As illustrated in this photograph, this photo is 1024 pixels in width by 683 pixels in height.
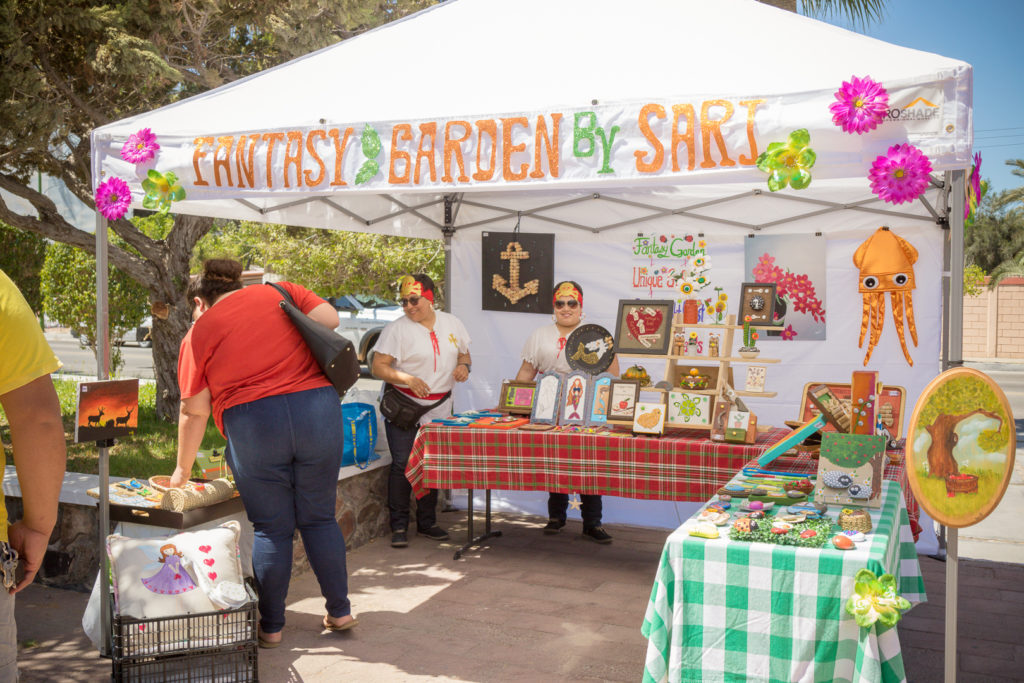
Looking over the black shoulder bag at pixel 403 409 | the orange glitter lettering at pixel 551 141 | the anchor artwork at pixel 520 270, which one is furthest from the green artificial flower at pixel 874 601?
the anchor artwork at pixel 520 270

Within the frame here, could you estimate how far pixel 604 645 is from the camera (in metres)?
3.71

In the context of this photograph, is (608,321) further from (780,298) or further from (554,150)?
(554,150)

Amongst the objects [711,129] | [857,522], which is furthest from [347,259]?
[857,522]

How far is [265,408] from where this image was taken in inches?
131

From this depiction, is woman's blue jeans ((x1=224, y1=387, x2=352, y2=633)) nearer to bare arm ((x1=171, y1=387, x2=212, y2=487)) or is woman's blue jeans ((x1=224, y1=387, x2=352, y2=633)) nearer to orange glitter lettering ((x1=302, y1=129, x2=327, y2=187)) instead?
bare arm ((x1=171, y1=387, x2=212, y2=487))

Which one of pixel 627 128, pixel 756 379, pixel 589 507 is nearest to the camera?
pixel 627 128

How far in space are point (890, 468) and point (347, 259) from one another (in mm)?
10265

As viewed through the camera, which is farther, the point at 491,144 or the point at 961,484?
the point at 491,144

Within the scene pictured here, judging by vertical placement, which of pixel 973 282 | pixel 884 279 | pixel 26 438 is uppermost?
pixel 973 282

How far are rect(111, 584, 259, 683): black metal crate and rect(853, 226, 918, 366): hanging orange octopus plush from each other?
3644mm

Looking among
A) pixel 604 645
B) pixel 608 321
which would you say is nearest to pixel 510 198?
pixel 608 321

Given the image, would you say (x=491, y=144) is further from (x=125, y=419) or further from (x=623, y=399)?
(x=125, y=419)

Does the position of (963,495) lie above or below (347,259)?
below

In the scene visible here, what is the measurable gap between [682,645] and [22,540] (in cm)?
176
